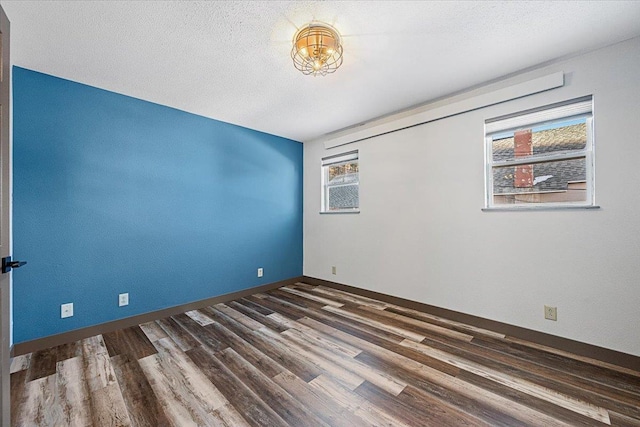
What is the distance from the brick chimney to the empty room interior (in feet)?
0.08

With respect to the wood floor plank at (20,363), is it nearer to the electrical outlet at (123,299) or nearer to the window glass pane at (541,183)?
the electrical outlet at (123,299)

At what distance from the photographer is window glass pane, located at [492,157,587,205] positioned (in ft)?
7.35

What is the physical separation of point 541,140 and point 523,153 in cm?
17

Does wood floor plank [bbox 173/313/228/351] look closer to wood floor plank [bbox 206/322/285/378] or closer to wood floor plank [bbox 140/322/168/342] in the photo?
wood floor plank [bbox 206/322/285/378]

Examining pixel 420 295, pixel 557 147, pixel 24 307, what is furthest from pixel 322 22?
pixel 24 307

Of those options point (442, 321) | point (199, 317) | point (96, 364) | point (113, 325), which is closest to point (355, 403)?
point (442, 321)

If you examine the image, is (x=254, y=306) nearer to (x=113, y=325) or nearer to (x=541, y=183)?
(x=113, y=325)

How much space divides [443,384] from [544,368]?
0.85 m

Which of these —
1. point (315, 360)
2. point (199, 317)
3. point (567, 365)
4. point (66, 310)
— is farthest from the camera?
point (199, 317)

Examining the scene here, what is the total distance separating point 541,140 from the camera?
2.42 m

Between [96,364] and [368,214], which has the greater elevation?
[368,214]

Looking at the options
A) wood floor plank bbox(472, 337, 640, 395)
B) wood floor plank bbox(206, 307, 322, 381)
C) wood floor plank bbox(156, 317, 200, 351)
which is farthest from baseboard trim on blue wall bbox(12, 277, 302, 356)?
wood floor plank bbox(472, 337, 640, 395)

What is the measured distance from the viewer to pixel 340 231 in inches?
160

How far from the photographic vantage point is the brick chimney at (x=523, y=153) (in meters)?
2.48
